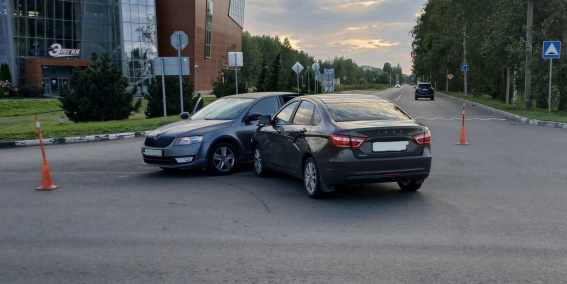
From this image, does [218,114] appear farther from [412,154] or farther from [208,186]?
Result: [412,154]

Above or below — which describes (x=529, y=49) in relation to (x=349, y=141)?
above

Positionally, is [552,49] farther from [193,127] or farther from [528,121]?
[193,127]

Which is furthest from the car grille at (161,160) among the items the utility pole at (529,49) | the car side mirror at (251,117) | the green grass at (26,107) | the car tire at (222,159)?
the green grass at (26,107)

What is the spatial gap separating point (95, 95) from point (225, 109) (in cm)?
1472

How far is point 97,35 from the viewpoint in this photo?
6312 centimetres

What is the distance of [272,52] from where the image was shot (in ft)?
490

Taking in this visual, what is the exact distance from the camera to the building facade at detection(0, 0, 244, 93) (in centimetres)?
5681

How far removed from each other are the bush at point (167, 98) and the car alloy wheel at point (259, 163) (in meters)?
16.9

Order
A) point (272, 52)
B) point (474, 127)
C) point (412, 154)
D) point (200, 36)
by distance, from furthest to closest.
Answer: point (272, 52) < point (200, 36) < point (474, 127) < point (412, 154)

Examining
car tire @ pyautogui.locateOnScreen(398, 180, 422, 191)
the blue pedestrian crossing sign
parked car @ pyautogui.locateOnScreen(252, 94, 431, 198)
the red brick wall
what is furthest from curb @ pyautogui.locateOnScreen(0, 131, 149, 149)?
the red brick wall

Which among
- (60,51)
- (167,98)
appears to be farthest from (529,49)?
(60,51)

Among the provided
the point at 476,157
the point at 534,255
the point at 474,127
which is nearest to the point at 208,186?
the point at 534,255

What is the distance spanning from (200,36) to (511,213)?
66.4 metres

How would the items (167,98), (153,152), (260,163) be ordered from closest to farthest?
(260,163) → (153,152) → (167,98)
